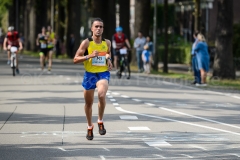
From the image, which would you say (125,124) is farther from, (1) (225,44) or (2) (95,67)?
(1) (225,44)

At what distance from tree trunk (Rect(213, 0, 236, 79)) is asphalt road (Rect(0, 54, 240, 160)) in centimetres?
612

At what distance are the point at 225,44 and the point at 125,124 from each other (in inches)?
710

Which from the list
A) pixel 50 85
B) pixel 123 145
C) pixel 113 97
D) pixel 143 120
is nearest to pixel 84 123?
pixel 143 120

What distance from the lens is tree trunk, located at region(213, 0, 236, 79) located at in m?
32.6

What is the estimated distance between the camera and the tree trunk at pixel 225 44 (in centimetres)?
3262

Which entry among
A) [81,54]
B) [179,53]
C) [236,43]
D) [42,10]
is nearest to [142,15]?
[236,43]

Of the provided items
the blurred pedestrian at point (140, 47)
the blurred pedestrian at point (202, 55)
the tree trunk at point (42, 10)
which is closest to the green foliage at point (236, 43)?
the blurred pedestrian at point (140, 47)

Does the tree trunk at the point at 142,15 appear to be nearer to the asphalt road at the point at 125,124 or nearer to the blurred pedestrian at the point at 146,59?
the blurred pedestrian at the point at 146,59

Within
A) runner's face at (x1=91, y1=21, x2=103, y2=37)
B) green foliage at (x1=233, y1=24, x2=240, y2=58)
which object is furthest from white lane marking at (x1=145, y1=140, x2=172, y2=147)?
green foliage at (x1=233, y1=24, x2=240, y2=58)

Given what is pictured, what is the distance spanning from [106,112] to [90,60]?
486 cm

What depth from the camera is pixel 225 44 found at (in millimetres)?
32781

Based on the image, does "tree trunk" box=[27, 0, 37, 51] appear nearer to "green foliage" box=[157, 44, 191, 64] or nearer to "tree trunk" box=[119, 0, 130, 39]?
"green foliage" box=[157, 44, 191, 64]

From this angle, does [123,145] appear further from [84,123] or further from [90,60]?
[84,123]

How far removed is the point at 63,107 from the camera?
19.2m
